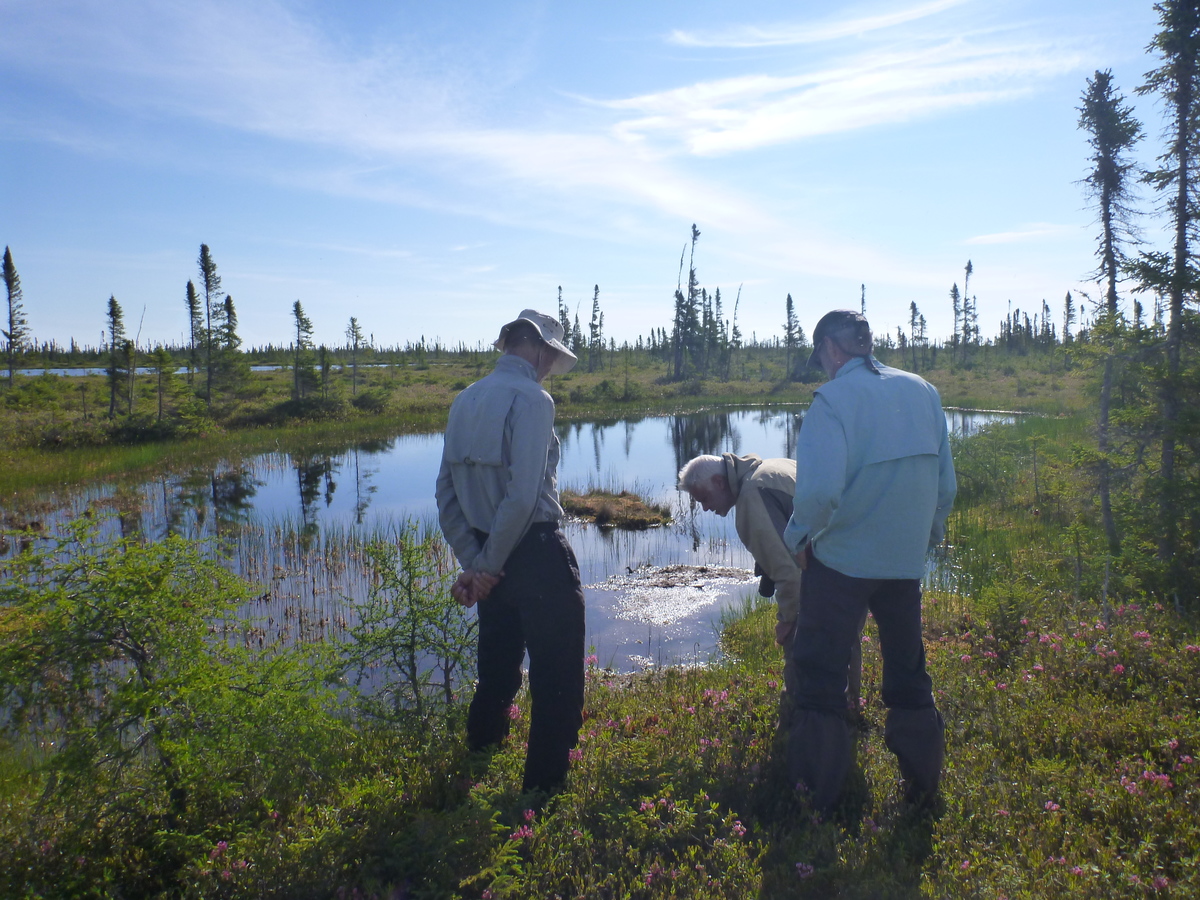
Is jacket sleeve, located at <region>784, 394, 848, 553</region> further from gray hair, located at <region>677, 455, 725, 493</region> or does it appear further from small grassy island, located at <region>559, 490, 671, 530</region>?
small grassy island, located at <region>559, 490, 671, 530</region>

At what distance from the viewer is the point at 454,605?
452 cm

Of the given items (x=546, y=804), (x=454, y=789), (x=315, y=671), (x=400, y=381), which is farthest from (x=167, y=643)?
(x=400, y=381)

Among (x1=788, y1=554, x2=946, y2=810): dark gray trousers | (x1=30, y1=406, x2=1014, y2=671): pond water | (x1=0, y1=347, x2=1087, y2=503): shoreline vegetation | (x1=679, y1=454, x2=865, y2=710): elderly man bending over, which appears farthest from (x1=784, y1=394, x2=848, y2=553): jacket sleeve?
(x1=0, y1=347, x2=1087, y2=503): shoreline vegetation

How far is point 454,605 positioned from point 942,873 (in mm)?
2857

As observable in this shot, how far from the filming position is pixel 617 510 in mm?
14984

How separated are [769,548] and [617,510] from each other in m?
11.0

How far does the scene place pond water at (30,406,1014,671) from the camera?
8727 mm

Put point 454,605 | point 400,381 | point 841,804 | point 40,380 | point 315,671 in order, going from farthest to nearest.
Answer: point 400,381
point 40,380
point 454,605
point 315,671
point 841,804

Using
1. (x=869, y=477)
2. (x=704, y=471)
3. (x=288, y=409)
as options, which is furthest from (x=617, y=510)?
(x=288, y=409)

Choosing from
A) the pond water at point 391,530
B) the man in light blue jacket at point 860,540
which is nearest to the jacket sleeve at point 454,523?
the man in light blue jacket at point 860,540

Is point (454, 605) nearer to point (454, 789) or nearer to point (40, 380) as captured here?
point (454, 789)

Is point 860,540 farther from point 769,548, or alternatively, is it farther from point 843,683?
point 769,548

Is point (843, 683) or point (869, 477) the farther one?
point (843, 683)

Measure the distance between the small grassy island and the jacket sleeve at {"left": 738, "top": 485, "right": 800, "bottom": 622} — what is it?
1014 centimetres
